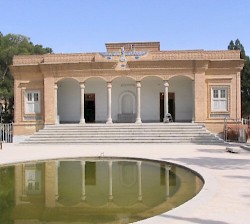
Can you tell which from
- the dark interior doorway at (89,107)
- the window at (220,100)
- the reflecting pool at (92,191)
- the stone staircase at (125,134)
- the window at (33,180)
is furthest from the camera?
the dark interior doorway at (89,107)

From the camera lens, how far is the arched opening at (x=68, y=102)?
24.6 meters

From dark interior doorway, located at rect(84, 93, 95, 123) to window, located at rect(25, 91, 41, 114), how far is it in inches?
145

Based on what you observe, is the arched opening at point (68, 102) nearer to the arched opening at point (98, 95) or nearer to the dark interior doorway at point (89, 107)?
the dark interior doorway at point (89, 107)

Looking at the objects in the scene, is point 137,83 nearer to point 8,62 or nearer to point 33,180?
point 33,180

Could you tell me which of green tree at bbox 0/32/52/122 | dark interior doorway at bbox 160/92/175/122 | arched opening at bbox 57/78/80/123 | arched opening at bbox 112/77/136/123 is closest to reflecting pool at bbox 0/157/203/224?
arched opening at bbox 112/77/136/123

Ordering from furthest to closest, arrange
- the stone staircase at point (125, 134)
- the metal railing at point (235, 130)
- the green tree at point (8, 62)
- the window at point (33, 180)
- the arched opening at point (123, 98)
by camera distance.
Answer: the green tree at point (8, 62) < the arched opening at point (123, 98) < the stone staircase at point (125, 134) < the metal railing at point (235, 130) < the window at point (33, 180)

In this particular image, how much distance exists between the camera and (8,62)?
33.7 metres

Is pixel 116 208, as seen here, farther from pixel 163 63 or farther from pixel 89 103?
pixel 89 103

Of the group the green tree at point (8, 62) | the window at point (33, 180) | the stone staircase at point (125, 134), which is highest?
the green tree at point (8, 62)

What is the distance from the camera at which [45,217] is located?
16.8 feet

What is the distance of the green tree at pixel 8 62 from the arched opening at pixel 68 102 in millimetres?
8164

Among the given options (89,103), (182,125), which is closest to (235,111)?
(182,125)

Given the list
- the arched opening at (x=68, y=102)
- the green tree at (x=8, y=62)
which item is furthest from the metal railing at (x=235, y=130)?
the green tree at (x=8, y=62)

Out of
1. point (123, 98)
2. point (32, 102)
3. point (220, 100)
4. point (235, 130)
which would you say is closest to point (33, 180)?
point (235, 130)
